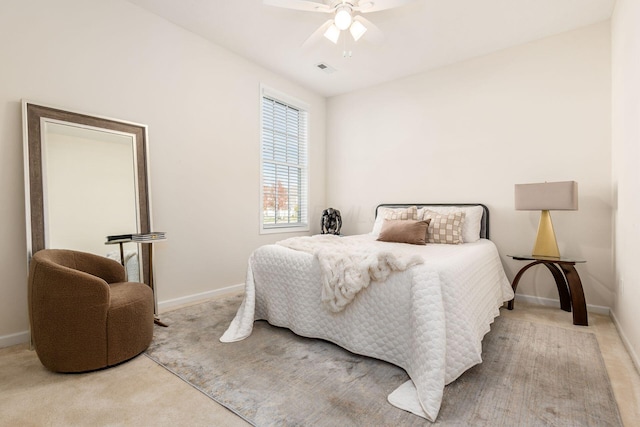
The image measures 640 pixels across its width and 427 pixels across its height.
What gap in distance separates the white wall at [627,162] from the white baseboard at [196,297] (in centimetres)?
351

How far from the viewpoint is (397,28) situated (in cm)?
308

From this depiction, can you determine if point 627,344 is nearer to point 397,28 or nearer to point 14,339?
point 397,28

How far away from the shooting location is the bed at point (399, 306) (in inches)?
64.9

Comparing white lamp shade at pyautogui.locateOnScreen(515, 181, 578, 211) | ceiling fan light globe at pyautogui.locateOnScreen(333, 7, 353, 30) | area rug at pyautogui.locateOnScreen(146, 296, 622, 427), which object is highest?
ceiling fan light globe at pyautogui.locateOnScreen(333, 7, 353, 30)

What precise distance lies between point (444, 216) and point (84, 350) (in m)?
3.24

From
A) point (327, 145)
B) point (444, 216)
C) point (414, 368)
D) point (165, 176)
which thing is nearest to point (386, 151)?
point (327, 145)

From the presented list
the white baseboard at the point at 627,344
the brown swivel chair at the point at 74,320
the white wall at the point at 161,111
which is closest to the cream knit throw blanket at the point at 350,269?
the brown swivel chair at the point at 74,320

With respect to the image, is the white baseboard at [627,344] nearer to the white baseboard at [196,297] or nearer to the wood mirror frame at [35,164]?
the white baseboard at [196,297]

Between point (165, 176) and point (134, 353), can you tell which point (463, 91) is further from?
point (134, 353)

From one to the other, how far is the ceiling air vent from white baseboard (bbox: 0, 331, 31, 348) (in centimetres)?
388

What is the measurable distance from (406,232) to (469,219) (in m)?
0.78

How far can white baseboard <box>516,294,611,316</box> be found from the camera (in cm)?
298

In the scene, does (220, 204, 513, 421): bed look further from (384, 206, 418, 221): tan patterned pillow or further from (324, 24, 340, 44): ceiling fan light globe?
(324, 24, 340, 44): ceiling fan light globe

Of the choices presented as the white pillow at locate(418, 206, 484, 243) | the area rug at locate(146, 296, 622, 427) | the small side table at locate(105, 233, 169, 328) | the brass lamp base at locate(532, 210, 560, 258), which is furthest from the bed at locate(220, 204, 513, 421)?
the small side table at locate(105, 233, 169, 328)
